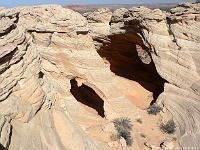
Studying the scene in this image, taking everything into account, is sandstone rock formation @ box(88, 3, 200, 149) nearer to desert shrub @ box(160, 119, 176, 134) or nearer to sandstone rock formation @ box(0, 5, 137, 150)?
desert shrub @ box(160, 119, 176, 134)

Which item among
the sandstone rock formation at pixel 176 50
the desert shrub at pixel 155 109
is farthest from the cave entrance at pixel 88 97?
the sandstone rock formation at pixel 176 50

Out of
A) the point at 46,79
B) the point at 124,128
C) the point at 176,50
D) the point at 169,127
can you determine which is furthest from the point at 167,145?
the point at 46,79

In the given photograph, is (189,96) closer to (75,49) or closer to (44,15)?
(75,49)

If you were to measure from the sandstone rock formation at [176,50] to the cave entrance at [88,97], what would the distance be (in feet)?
11.8

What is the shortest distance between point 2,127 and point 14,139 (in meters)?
0.52

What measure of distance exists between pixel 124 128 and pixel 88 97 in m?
4.50

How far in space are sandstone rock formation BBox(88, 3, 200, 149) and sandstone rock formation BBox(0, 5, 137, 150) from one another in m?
2.50

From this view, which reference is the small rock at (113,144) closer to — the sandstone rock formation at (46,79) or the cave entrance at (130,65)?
the sandstone rock formation at (46,79)

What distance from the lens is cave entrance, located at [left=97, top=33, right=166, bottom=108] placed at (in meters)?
18.1

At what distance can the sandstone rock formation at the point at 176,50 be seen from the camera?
1332 cm

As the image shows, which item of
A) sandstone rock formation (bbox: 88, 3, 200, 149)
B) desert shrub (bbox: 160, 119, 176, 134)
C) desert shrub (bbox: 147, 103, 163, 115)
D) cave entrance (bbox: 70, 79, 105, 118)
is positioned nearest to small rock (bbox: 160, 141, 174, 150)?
sandstone rock formation (bbox: 88, 3, 200, 149)

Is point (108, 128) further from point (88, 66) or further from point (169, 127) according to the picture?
point (88, 66)

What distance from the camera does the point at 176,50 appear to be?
14.1 m

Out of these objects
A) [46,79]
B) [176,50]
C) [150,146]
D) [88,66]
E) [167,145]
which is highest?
[46,79]
